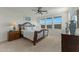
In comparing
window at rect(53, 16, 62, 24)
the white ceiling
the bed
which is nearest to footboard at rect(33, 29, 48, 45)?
the bed

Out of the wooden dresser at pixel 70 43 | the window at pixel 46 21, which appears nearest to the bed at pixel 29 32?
the window at pixel 46 21

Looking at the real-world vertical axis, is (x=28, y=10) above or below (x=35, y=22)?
above

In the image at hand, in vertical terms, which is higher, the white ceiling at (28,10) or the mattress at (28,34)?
the white ceiling at (28,10)

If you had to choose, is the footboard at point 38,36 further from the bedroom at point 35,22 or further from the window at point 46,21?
the window at point 46,21

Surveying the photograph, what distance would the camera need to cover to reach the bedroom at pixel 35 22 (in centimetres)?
220

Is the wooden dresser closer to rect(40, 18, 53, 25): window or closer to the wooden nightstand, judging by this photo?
rect(40, 18, 53, 25): window

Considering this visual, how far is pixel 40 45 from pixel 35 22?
0.45 metres

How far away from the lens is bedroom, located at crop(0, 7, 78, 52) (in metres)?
2.20

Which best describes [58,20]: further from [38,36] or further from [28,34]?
[28,34]

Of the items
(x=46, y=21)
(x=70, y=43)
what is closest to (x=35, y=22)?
(x=46, y=21)

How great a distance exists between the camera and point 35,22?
88.4 inches
